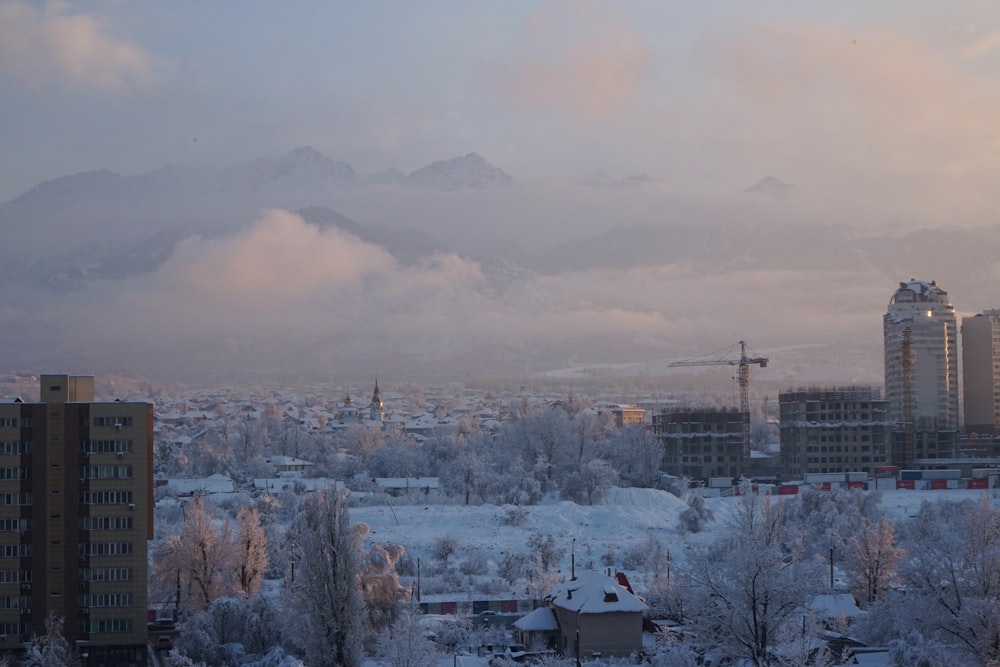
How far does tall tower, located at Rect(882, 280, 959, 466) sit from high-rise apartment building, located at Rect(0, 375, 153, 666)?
73.9 m

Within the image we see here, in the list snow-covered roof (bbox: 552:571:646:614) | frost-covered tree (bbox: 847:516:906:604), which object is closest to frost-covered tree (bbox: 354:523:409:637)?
snow-covered roof (bbox: 552:571:646:614)

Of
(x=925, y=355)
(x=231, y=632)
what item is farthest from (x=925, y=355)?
(x=231, y=632)

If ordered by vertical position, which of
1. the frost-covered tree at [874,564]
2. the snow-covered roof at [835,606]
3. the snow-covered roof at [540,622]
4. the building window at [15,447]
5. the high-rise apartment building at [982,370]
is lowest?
the snow-covered roof at [835,606]

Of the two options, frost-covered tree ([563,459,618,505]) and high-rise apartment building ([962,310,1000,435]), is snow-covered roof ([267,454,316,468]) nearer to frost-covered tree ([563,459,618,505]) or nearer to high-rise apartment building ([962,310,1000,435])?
frost-covered tree ([563,459,618,505])

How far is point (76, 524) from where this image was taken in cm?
2925

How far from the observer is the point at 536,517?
187 feet

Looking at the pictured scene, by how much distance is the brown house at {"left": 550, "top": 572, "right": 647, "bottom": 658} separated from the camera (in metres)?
28.8

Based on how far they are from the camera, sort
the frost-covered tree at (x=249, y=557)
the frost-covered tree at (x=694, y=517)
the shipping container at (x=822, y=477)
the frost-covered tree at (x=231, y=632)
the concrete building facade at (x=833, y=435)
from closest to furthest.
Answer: the frost-covered tree at (x=231, y=632) < the frost-covered tree at (x=249, y=557) < the frost-covered tree at (x=694, y=517) < the shipping container at (x=822, y=477) < the concrete building facade at (x=833, y=435)

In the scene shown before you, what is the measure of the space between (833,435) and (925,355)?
2425cm

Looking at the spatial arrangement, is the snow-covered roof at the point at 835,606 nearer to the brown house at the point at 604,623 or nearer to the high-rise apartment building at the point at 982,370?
the brown house at the point at 604,623

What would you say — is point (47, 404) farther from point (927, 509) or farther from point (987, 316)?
point (987, 316)

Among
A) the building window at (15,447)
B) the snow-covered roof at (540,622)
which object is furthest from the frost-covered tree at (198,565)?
the snow-covered roof at (540,622)

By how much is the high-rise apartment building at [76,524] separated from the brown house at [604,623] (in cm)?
988

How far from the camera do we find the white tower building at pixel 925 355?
9594 centimetres
